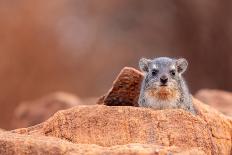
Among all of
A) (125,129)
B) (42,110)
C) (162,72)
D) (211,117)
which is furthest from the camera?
(42,110)

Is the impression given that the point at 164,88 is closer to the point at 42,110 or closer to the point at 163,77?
the point at 163,77

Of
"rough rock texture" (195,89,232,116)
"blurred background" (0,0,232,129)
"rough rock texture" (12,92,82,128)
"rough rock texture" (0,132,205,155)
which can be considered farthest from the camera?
"blurred background" (0,0,232,129)

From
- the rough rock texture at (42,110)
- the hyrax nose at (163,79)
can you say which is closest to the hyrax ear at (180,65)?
the hyrax nose at (163,79)

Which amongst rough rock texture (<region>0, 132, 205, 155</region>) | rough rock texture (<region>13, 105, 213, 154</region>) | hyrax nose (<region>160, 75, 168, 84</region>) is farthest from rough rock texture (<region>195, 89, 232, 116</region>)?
rough rock texture (<region>0, 132, 205, 155</region>)

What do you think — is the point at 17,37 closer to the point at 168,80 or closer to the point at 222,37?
the point at 222,37

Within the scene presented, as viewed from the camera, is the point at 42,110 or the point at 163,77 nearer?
the point at 163,77

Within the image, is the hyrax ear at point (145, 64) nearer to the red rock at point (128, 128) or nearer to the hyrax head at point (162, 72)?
the hyrax head at point (162, 72)

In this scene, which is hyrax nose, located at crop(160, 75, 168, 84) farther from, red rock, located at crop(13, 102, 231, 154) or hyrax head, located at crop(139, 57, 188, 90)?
red rock, located at crop(13, 102, 231, 154)

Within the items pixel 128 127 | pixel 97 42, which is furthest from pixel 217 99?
pixel 97 42
